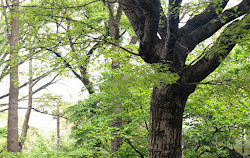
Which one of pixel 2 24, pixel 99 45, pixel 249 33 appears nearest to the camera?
pixel 249 33

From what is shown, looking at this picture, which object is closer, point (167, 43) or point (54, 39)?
point (54, 39)

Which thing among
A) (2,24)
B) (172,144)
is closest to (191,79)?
(172,144)

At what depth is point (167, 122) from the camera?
145 inches

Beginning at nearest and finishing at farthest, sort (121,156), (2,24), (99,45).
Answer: (99,45) → (121,156) → (2,24)

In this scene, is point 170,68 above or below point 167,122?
above

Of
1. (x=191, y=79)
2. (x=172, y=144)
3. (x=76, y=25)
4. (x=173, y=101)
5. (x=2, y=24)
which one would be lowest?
(x=172, y=144)

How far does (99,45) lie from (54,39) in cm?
69

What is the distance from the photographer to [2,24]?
38.0 ft

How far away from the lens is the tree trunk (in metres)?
3.63

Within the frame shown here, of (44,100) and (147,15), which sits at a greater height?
(147,15)

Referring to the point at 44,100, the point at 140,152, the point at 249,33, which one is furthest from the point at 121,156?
the point at 44,100

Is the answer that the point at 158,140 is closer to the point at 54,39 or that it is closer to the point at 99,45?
the point at 99,45

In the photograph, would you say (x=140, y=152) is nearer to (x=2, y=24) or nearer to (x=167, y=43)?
(x=167, y=43)

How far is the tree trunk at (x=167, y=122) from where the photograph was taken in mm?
3631
